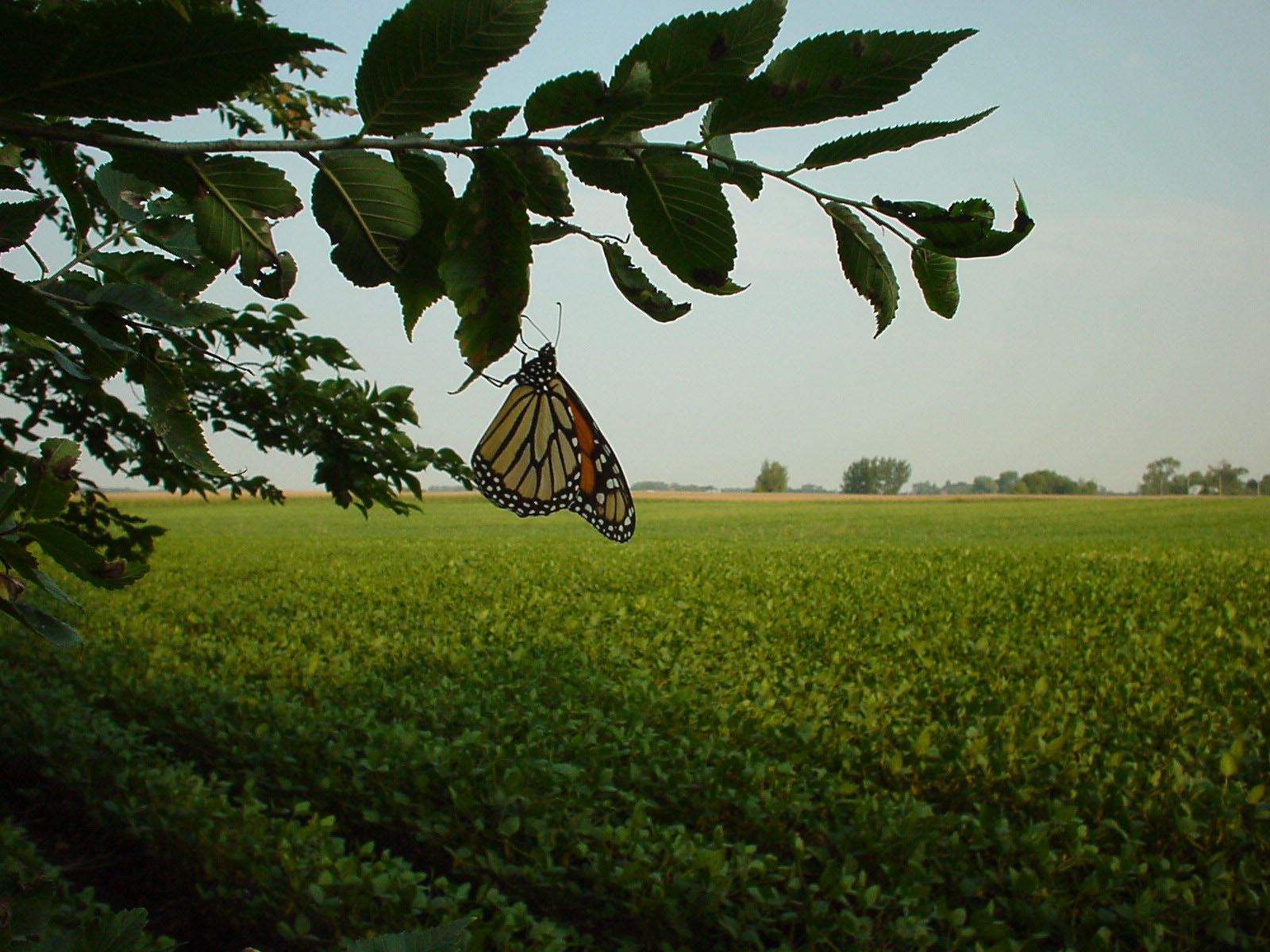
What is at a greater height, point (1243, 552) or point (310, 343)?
point (310, 343)

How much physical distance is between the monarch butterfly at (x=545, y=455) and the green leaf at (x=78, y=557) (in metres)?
0.44

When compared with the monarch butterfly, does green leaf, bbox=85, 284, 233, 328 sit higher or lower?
higher

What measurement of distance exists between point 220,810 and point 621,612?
528 cm

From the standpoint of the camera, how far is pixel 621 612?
365 inches

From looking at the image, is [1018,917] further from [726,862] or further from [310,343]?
[310,343]

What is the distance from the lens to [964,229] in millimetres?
533

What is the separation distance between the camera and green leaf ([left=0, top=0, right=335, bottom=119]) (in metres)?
0.47

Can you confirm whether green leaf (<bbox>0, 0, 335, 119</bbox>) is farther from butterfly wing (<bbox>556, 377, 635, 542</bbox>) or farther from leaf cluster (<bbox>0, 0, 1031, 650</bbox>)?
butterfly wing (<bbox>556, 377, 635, 542</bbox>)

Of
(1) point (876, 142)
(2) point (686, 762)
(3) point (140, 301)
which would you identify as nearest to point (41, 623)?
(3) point (140, 301)

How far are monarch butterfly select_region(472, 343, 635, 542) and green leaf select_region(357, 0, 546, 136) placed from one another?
0.32m

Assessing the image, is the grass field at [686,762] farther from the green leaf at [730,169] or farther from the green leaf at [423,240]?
the green leaf at [730,169]

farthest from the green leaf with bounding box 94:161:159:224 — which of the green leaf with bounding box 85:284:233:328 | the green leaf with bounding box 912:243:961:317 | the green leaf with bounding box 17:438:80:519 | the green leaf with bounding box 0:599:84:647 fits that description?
the green leaf with bounding box 912:243:961:317

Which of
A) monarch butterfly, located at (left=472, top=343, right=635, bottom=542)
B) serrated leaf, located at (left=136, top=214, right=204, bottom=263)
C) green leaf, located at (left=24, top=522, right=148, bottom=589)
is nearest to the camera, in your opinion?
monarch butterfly, located at (left=472, top=343, right=635, bottom=542)

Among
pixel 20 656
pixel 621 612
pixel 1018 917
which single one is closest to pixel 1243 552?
pixel 621 612
